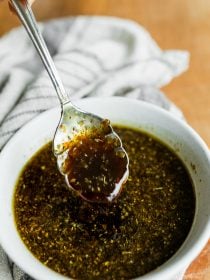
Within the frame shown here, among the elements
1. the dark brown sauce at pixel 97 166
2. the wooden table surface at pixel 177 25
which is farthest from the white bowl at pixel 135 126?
the wooden table surface at pixel 177 25

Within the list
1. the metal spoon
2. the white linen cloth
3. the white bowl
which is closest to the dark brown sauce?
the metal spoon

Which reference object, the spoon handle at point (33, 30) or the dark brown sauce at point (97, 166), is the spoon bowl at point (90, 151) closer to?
the dark brown sauce at point (97, 166)

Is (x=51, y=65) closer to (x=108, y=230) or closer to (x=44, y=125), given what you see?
(x=44, y=125)

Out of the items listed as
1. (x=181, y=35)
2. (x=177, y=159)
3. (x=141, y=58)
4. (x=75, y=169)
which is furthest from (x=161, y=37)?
(x=75, y=169)

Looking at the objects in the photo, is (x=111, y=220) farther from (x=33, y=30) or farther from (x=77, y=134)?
(x=33, y=30)

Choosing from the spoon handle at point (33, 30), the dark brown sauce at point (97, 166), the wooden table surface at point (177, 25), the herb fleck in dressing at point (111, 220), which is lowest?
the wooden table surface at point (177, 25)

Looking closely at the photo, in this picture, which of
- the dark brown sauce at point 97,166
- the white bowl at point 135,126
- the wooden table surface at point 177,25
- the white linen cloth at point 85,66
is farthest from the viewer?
the wooden table surface at point 177,25
